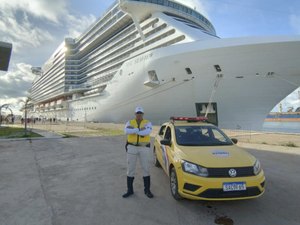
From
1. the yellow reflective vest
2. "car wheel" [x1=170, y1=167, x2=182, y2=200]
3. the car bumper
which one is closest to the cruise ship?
the yellow reflective vest

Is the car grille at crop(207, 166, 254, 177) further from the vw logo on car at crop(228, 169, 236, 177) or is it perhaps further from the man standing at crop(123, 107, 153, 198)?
the man standing at crop(123, 107, 153, 198)

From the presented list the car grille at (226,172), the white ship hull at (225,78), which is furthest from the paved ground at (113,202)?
the white ship hull at (225,78)

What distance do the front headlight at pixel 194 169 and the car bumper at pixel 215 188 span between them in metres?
0.07

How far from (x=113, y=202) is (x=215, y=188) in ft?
5.83

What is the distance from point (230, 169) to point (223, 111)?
14.8 meters

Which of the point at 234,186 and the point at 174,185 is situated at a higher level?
the point at 234,186

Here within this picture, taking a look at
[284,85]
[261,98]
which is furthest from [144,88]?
[284,85]

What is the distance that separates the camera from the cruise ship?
14820mm

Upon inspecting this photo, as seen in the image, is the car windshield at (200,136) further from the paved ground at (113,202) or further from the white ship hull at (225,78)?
the white ship hull at (225,78)

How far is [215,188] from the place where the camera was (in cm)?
340

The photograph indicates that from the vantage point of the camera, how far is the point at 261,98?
16359 millimetres

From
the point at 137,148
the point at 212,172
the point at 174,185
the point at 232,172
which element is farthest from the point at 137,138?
the point at 232,172

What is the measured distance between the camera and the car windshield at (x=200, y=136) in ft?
15.2

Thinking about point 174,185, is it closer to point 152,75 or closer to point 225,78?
point 225,78
